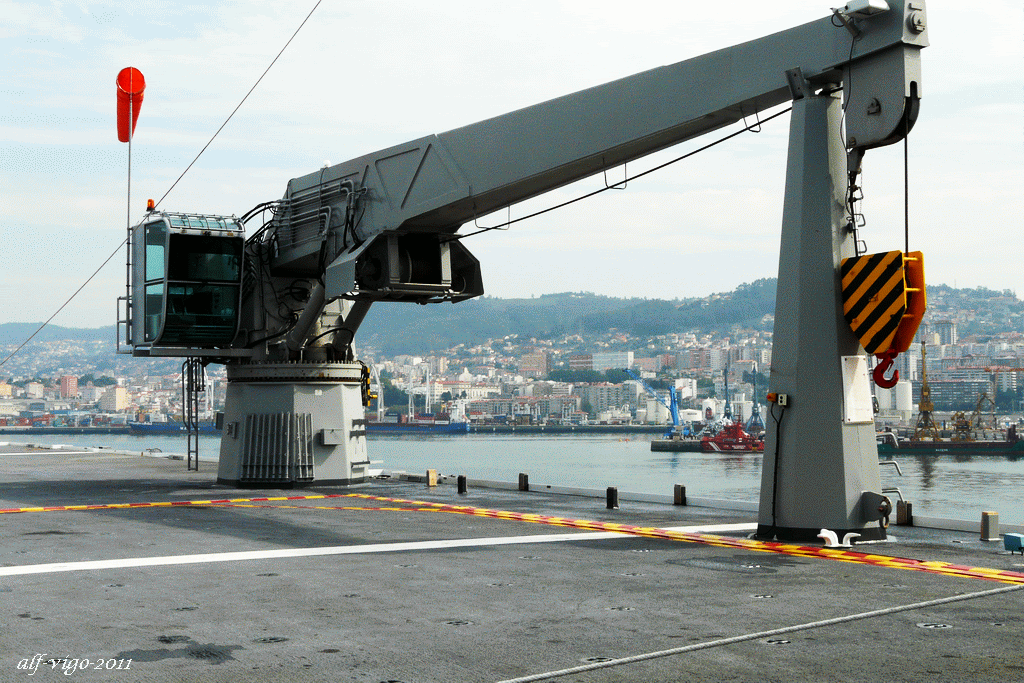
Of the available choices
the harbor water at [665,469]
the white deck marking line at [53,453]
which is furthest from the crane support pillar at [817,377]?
the white deck marking line at [53,453]

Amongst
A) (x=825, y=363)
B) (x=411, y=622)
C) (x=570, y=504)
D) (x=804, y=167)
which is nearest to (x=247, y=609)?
(x=411, y=622)

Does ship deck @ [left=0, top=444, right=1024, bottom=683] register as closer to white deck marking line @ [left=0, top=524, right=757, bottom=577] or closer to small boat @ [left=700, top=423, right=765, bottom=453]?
white deck marking line @ [left=0, top=524, right=757, bottom=577]

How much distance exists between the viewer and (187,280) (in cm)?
2006

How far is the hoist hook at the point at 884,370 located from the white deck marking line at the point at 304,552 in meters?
2.90

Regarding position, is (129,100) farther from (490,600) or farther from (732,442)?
(732,442)

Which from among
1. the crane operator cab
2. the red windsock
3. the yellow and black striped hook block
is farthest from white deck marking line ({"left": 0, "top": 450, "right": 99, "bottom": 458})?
the yellow and black striped hook block

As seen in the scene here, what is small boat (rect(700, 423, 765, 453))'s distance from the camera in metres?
131

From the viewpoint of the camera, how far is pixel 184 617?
752 centimetres

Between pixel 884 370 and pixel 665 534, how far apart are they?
336cm

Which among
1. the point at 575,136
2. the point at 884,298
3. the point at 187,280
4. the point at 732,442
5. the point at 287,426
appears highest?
the point at 575,136

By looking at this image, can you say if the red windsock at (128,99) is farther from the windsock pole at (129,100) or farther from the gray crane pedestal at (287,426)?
the gray crane pedestal at (287,426)

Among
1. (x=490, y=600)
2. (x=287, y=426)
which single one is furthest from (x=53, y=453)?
(x=490, y=600)

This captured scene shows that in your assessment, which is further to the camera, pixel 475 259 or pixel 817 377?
pixel 475 259

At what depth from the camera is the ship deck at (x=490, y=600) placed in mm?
6055
